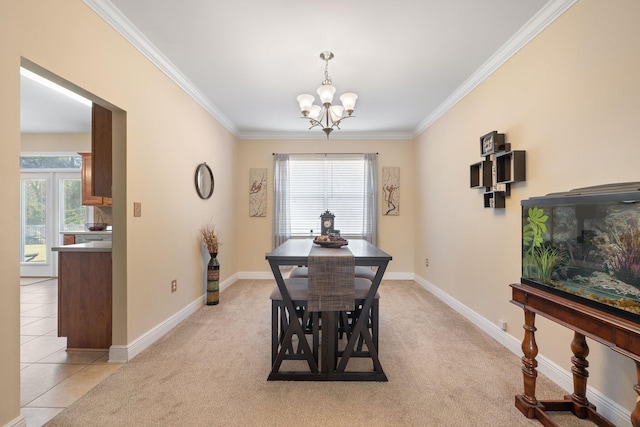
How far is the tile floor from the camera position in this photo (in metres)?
1.82

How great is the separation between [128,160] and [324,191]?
342cm

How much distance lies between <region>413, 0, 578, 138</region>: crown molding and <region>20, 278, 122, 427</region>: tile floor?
4.09 m

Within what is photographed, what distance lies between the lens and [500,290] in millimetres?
2676

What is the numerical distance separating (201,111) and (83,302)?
2488 millimetres

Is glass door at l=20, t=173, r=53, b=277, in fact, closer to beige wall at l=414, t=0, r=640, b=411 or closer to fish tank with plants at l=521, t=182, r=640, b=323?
beige wall at l=414, t=0, r=640, b=411

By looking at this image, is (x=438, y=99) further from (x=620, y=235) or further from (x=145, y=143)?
(x=145, y=143)

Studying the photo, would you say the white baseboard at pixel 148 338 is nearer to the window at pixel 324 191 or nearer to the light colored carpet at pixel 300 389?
the light colored carpet at pixel 300 389

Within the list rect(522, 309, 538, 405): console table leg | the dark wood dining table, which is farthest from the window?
rect(522, 309, 538, 405): console table leg

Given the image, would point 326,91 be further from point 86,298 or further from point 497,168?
point 86,298

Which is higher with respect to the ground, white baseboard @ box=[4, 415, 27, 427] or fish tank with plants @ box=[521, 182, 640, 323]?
fish tank with plants @ box=[521, 182, 640, 323]

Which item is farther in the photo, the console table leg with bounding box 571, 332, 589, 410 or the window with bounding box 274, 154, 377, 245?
→ the window with bounding box 274, 154, 377, 245

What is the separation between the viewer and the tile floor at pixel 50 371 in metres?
1.82

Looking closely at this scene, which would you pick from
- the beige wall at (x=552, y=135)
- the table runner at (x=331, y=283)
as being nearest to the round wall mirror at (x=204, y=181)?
the table runner at (x=331, y=283)

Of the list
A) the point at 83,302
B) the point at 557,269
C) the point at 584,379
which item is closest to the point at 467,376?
the point at 584,379
